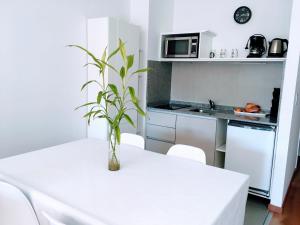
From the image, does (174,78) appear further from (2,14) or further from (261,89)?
(2,14)

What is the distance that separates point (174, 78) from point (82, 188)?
2.75 metres

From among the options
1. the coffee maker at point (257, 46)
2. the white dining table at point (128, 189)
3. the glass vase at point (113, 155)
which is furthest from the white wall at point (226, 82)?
the glass vase at point (113, 155)

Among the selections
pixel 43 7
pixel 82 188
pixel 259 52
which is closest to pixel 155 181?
pixel 82 188

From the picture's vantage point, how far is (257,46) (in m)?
2.91

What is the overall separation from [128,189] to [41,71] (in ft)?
5.44

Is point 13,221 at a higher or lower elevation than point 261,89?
lower

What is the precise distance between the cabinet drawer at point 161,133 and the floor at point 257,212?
112 cm

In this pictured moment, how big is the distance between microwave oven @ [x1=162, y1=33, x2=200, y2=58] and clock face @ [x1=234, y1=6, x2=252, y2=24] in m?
0.54

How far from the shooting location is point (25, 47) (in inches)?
89.7

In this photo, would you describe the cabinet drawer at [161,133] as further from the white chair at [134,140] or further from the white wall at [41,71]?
the white chair at [134,140]

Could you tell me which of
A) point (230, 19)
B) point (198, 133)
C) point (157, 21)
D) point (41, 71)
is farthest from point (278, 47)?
point (41, 71)

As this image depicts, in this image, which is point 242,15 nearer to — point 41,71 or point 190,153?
point 190,153

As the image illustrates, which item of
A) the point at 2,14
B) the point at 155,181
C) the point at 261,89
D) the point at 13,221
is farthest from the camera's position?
the point at 261,89

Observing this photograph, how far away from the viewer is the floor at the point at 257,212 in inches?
93.8
